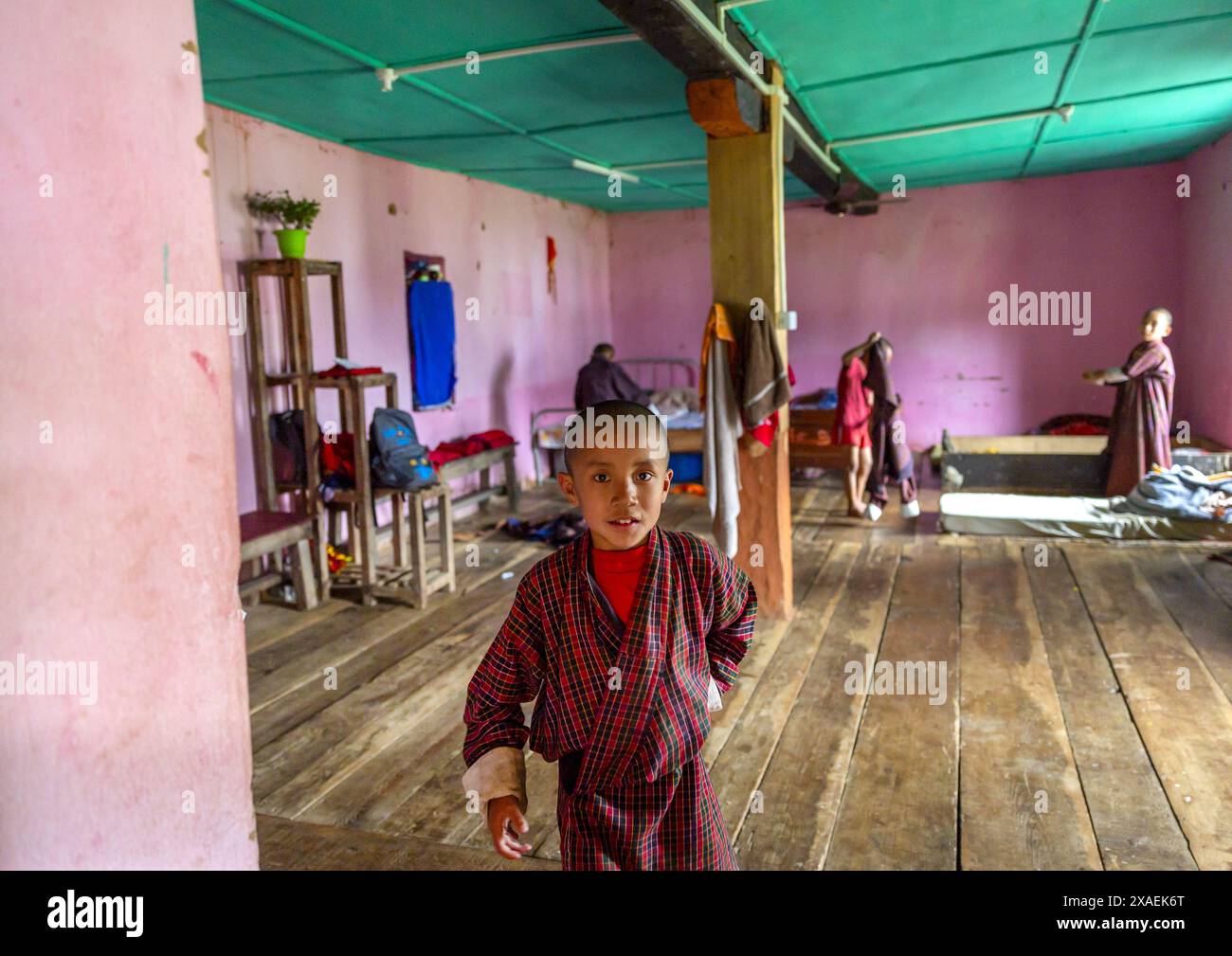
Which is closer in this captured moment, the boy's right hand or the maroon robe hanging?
the boy's right hand

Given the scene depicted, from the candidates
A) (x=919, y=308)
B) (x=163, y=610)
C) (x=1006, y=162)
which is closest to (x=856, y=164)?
(x=1006, y=162)

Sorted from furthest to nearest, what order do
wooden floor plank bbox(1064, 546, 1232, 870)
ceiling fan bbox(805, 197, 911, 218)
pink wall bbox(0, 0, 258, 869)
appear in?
ceiling fan bbox(805, 197, 911, 218) < wooden floor plank bbox(1064, 546, 1232, 870) < pink wall bbox(0, 0, 258, 869)

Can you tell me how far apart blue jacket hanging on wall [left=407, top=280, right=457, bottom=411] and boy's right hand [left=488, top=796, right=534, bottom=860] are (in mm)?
5939

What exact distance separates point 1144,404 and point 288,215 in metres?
5.78

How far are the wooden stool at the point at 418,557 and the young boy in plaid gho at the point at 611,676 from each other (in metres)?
3.66

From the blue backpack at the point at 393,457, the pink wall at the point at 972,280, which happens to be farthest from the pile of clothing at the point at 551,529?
the pink wall at the point at 972,280

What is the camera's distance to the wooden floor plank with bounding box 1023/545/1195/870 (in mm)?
2572

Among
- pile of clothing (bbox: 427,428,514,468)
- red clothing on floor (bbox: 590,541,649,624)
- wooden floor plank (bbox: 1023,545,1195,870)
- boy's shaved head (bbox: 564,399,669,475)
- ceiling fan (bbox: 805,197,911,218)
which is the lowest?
wooden floor plank (bbox: 1023,545,1195,870)

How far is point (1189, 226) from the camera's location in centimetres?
839

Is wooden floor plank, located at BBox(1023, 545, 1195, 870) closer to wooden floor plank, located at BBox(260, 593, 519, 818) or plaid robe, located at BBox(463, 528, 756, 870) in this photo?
plaid robe, located at BBox(463, 528, 756, 870)

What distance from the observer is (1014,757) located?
3.17 metres

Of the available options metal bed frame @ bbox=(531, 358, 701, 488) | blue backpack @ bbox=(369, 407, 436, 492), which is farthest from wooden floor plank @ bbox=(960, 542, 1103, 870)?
metal bed frame @ bbox=(531, 358, 701, 488)

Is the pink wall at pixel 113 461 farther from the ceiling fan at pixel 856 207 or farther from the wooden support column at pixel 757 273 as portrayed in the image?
the ceiling fan at pixel 856 207

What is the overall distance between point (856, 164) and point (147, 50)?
24.3ft
